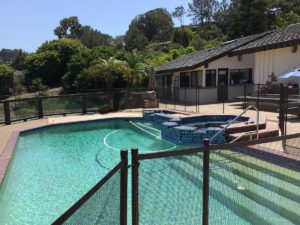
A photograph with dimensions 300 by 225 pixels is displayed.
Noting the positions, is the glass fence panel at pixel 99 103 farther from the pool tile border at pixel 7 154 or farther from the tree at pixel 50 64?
the tree at pixel 50 64

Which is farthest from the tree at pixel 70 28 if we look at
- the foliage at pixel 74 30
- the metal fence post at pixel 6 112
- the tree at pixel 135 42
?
the metal fence post at pixel 6 112

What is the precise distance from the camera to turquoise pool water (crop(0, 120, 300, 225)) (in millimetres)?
3441

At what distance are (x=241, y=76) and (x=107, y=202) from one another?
23.2 metres

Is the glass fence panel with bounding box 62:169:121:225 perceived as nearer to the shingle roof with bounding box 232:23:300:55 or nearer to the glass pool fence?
the glass pool fence

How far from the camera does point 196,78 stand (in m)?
25.4

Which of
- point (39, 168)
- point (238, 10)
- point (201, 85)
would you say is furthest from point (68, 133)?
point (238, 10)

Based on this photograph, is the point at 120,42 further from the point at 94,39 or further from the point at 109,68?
the point at 109,68

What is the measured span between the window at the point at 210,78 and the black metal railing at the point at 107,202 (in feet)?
71.7

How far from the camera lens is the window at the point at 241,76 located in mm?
24602

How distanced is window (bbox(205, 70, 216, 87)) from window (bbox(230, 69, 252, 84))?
1263 millimetres

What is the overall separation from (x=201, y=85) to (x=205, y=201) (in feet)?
70.9

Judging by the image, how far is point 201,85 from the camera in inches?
967

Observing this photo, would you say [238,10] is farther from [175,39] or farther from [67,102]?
[67,102]

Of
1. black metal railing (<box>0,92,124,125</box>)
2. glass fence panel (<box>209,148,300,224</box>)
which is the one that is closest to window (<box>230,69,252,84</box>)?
black metal railing (<box>0,92,124,125</box>)
